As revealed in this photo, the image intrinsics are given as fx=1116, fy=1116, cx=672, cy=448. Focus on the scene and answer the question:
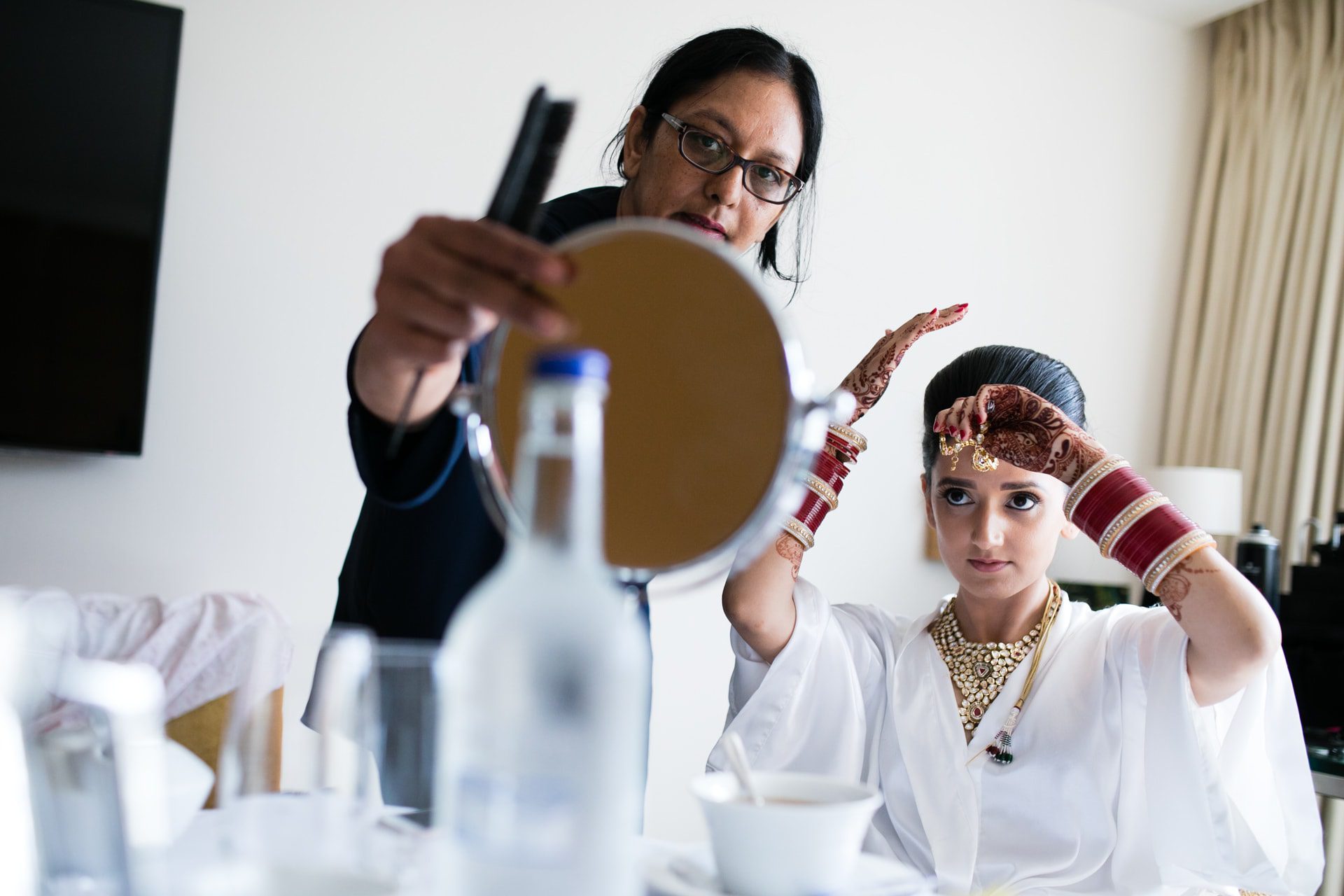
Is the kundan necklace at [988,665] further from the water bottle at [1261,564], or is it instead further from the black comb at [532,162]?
the water bottle at [1261,564]

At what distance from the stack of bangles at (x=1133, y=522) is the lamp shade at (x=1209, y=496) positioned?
182cm

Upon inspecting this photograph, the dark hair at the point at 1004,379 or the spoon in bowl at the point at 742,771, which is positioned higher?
the dark hair at the point at 1004,379

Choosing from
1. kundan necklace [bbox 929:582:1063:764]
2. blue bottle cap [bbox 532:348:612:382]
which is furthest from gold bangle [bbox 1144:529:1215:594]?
blue bottle cap [bbox 532:348:612:382]

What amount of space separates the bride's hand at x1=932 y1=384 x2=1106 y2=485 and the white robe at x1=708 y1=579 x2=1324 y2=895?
231 mm

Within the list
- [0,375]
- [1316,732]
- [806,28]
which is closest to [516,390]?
[1316,732]

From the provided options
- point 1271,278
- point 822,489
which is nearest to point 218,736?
point 822,489

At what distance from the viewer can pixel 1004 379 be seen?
1.45 m

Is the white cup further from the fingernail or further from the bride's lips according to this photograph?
the bride's lips

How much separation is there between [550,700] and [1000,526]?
1.03 m

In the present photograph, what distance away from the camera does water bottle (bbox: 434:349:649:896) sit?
34 centimetres

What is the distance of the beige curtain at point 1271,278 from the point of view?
2887mm

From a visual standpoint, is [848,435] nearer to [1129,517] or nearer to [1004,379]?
[1129,517]

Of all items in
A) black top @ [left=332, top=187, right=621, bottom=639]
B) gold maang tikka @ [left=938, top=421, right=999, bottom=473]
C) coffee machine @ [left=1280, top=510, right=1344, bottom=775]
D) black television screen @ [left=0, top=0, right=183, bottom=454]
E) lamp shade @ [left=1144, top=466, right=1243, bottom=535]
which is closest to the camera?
black top @ [left=332, top=187, right=621, bottom=639]

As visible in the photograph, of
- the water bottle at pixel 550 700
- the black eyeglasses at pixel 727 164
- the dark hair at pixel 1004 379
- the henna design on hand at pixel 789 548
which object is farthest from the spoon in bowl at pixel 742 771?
the dark hair at pixel 1004 379
